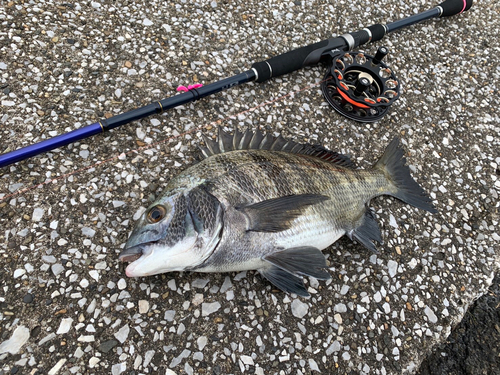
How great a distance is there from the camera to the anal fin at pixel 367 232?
2.38 metres

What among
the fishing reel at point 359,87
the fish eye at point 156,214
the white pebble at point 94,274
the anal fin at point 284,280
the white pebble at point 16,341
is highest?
the fishing reel at point 359,87

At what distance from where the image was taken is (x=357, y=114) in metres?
3.06

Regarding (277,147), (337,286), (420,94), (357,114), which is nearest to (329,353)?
(337,286)

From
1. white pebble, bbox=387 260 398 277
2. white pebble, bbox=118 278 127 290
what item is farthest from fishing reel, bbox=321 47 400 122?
white pebble, bbox=118 278 127 290

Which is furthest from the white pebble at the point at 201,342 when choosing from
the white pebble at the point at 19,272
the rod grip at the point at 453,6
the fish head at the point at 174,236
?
the rod grip at the point at 453,6

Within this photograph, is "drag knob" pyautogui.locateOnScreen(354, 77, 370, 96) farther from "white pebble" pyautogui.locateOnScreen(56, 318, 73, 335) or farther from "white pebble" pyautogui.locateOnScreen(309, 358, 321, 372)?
"white pebble" pyautogui.locateOnScreen(56, 318, 73, 335)

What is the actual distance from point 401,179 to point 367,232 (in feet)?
1.90

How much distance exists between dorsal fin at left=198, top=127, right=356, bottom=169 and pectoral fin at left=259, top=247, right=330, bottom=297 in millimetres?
732

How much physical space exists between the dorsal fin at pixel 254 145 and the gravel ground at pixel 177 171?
0.37m

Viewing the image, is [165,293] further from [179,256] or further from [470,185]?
[470,185]

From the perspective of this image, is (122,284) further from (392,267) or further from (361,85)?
(361,85)

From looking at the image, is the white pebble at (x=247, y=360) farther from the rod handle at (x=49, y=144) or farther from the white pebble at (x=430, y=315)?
the rod handle at (x=49, y=144)

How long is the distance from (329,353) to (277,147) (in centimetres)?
138

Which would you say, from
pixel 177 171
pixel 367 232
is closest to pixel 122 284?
pixel 177 171
